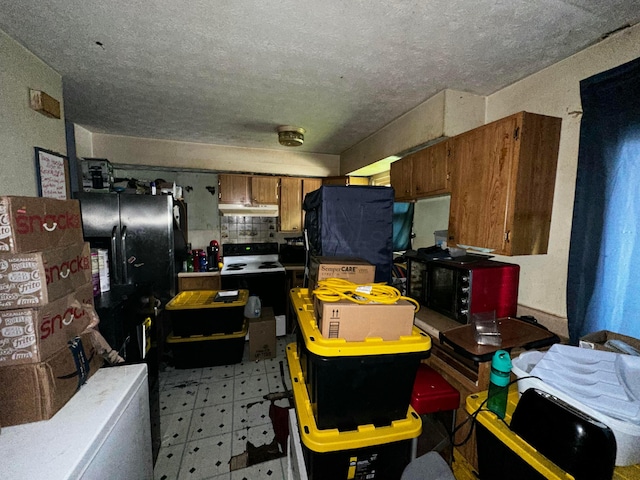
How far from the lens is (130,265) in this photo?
2.55 meters

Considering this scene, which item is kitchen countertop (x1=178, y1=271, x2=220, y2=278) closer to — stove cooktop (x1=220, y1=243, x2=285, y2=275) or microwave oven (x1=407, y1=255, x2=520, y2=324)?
stove cooktop (x1=220, y1=243, x2=285, y2=275)

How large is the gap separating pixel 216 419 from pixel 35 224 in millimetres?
1973

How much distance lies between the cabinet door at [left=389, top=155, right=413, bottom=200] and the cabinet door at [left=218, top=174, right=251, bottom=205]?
220 cm

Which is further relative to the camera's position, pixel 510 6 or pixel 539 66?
pixel 539 66

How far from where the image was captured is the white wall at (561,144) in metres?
1.42

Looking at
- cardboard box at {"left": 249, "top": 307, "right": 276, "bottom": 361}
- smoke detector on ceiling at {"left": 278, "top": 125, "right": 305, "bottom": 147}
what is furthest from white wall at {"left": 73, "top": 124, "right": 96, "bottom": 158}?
cardboard box at {"left": 249, "top": 307, "right": 276, "bottom": 361}

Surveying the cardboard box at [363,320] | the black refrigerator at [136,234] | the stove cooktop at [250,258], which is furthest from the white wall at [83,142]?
the cardboard box at [363,320]

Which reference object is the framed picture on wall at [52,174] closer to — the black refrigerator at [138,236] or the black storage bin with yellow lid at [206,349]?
the black refrigerator at [138,236]

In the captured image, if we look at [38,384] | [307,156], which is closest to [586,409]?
[38,384]

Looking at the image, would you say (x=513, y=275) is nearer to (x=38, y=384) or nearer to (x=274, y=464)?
(x=274, y=464)

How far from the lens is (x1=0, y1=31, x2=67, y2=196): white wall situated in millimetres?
1400

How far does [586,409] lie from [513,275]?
104 cm

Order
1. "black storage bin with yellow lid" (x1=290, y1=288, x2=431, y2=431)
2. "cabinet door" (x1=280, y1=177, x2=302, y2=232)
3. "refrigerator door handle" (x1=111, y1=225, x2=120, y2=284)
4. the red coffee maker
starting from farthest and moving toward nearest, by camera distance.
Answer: "cabinet door" (x1=280, y1=177, x2=302, y2=232) < the red coffee maker < "refrigerator door handle" (x1=111, y1=225, x2=120, y2=284) < "black storage bin with yellow lid" (x1=290, y1=288, x2=431, y2=431)

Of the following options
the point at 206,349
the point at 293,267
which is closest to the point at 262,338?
the point at 206,349
